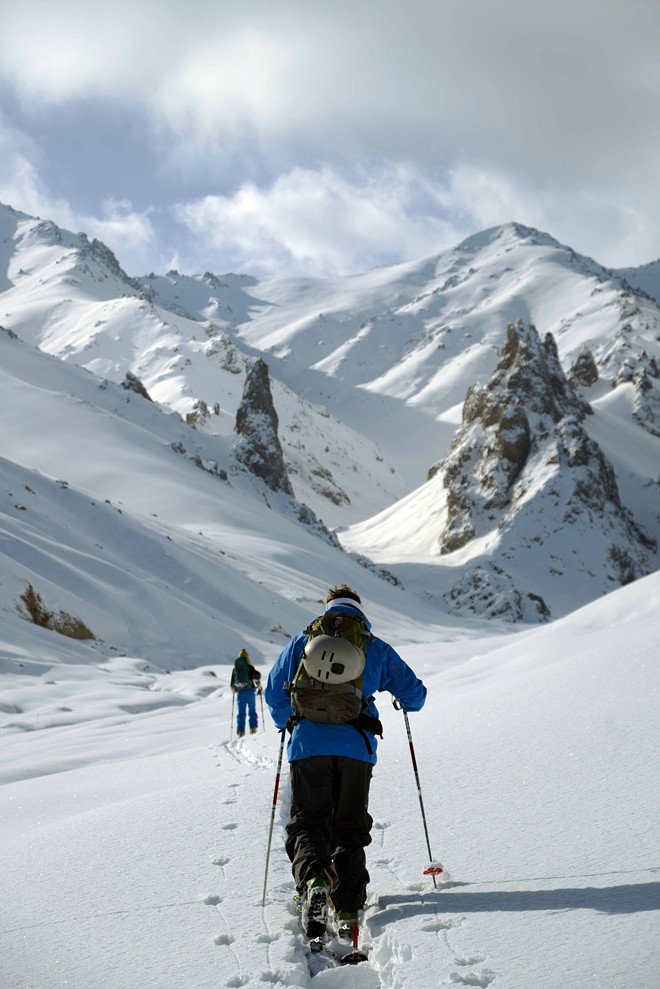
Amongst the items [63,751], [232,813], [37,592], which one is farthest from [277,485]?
[232,813]

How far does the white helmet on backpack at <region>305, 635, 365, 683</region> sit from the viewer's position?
4293 millimetres

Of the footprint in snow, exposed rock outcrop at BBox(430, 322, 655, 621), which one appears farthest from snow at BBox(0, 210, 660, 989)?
exposed rock outcrop at BBox(430, 322, 655, 621)

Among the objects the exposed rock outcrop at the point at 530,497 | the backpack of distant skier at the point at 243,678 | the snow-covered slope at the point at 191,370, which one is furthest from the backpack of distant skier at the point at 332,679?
the snow-covered slope at the point at 191,370

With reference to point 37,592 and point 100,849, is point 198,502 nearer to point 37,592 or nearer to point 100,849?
point 37,592

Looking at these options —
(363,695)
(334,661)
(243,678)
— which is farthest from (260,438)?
(334,661)

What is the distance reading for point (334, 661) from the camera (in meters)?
4.29

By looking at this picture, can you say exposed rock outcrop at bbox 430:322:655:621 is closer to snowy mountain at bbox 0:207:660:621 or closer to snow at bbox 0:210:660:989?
snowy mountain at bbox 0:207:660:621

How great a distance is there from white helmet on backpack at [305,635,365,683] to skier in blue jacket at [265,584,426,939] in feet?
0.94

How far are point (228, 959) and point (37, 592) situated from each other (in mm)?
19507

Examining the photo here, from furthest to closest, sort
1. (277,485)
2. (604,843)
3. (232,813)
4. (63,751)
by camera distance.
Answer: (277,485)
(63,751)
(232,813)
(604,843)

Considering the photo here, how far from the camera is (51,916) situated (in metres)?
4.01

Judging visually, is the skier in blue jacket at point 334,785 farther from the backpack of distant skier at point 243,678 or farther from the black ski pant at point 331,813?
the backpack of distant skier at point 243,678

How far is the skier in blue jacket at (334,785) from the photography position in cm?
392

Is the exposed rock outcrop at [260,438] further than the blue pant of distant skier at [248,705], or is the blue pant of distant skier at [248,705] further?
the exposed rock outcrop at [260,438]
